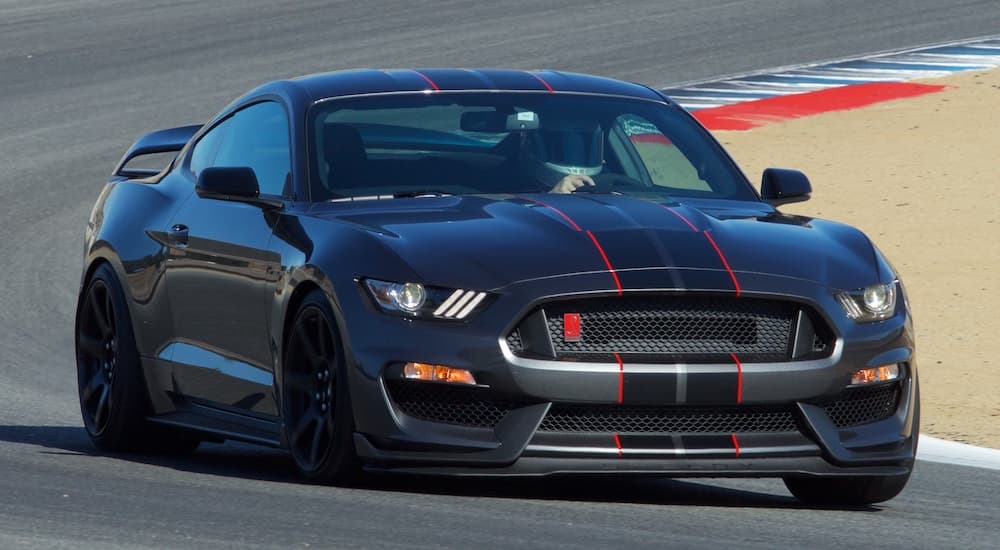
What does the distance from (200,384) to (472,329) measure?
1.81 m

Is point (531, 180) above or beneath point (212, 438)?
above

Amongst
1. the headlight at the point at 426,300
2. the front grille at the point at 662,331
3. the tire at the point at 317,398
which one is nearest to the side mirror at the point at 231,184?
the tire at the point at 317,398

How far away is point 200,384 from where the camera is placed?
Result: 8195mm

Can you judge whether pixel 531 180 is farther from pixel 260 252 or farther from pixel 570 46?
pixel 570 46

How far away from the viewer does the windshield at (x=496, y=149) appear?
7828 millimetres

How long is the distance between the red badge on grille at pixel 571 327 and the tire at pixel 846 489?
113cm

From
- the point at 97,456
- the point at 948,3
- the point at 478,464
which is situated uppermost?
the point at 478,464

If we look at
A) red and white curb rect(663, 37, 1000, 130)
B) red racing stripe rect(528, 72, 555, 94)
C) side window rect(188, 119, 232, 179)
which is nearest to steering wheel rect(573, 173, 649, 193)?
red racing stripe rect(528, 72, 555, 94)

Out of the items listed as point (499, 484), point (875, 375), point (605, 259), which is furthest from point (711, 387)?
point (499, 484)

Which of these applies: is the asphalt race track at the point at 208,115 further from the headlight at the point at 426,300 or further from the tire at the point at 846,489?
the headlight at the point at 426,300

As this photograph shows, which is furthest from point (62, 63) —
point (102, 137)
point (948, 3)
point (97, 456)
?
point (97, 456)

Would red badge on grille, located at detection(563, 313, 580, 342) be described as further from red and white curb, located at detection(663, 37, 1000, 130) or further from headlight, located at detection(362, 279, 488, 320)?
red and white curb, located at detection(663, 37, 1000, 130)

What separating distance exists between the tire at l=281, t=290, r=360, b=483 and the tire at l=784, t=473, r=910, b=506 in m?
1.56

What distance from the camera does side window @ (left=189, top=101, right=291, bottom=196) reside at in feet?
26.8
